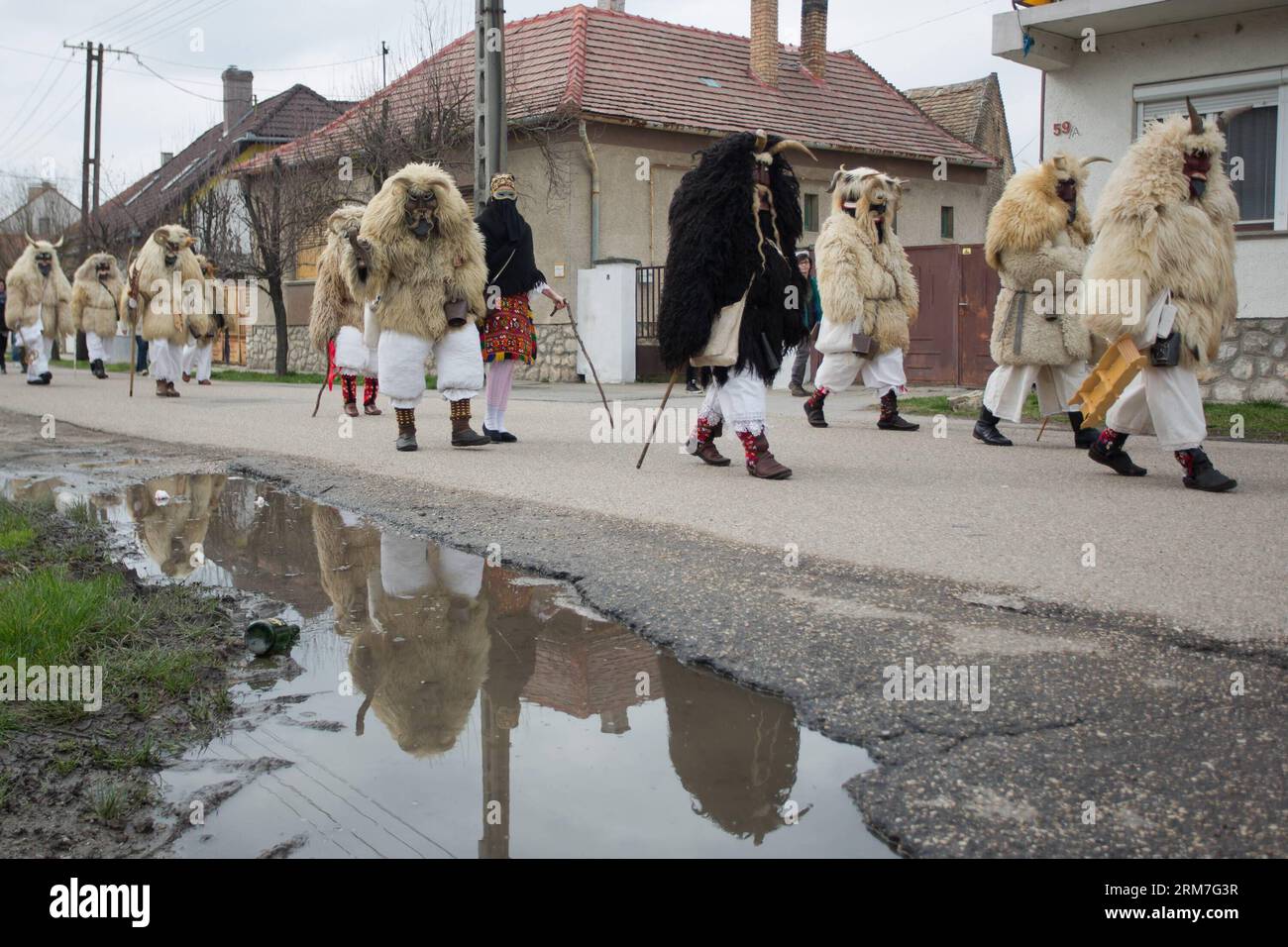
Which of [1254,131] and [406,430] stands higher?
[1254,131]

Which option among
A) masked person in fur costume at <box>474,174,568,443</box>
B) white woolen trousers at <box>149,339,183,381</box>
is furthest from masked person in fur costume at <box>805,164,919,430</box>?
white woolen trousers at <box>149,339,183,381</box>

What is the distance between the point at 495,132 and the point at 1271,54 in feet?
27.3

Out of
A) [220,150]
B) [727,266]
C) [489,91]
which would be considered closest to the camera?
[727,266]

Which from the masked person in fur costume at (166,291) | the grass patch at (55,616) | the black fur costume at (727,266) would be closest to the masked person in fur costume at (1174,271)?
the black fur costume at (727,266)

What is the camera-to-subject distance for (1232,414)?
1134cm

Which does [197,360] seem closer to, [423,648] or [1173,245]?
[1173,245]

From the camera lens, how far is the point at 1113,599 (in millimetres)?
4426

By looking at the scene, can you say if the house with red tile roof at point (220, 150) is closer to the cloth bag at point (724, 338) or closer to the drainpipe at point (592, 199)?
the drainpipe at point (592, 199)

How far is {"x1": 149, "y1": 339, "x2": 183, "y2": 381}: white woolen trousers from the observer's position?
53.7ft

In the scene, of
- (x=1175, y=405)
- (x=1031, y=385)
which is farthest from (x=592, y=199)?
(x=1175, y=405)

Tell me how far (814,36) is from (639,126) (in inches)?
338

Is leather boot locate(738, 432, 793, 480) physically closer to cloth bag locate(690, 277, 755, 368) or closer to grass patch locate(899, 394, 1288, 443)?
cloth bag locate(690, 277, 755, 368)

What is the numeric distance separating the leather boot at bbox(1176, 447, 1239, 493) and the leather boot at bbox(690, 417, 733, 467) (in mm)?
2913

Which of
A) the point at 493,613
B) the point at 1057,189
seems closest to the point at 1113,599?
the point at 493,613
